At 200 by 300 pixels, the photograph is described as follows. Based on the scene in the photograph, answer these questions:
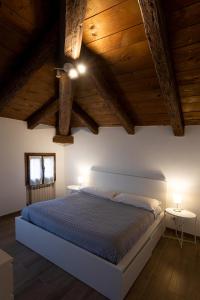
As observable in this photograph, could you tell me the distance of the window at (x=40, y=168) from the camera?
173 inches

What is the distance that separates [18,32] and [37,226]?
2709 mm

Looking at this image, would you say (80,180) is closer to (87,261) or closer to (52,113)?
(52,113)

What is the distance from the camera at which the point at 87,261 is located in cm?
208

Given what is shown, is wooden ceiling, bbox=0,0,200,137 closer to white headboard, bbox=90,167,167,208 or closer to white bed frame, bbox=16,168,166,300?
white headboard, bbox=90,167,167,208

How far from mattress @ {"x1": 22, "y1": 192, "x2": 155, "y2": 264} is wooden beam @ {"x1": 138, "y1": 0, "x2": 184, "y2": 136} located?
180cm

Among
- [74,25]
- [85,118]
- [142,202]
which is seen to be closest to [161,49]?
[74,25]

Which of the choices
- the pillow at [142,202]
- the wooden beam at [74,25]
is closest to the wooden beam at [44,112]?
the wooden beam at [74,25]

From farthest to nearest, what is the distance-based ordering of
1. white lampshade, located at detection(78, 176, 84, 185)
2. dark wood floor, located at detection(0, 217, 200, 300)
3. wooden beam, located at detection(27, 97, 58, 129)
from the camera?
white lampshade, located at detection(78, 176, 84, 185) < wooden beam, located at detection(27, 97, 58, 129) < dark wood floor, located at detection(0, 217, 200, 300)

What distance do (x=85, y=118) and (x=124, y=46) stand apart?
211cm

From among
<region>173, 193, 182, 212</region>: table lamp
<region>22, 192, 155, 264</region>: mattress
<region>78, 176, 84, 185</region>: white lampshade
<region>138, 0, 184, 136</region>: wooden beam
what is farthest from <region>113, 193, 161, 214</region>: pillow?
<region>138, 0, 184, 136</region>: wooden beam

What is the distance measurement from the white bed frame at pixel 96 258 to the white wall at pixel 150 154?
1.23 ft

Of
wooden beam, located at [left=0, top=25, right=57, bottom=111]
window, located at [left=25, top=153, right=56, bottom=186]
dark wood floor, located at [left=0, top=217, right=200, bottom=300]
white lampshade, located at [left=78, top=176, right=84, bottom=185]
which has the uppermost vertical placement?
wooden beam, located at [left=0, top=25, right=57, bottom=111]

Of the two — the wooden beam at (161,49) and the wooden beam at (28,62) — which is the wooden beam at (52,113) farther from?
the wooden beam at (161,49)

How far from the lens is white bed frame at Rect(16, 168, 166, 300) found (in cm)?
190
